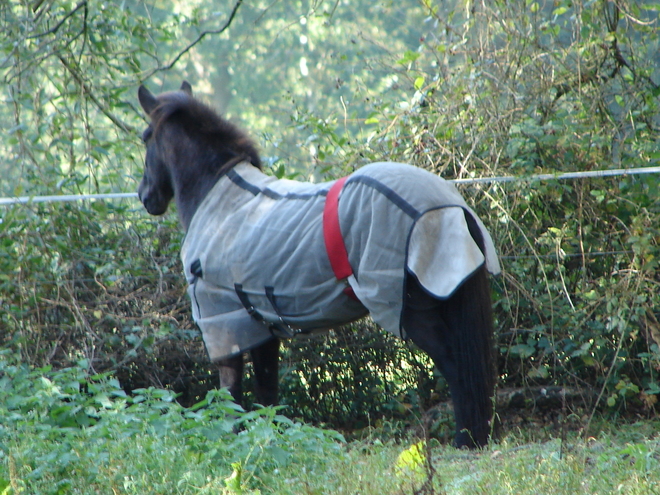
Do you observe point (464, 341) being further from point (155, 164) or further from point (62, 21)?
point (62, 21)

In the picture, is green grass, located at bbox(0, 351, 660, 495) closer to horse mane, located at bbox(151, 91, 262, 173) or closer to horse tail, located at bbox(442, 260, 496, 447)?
horse tail, located at bbox(442, 260, 496, 447)

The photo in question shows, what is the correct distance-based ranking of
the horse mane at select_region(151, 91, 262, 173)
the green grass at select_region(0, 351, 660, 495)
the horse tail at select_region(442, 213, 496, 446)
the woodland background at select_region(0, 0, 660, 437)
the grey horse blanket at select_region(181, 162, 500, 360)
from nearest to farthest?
the green grass at select_region(0, 351, 660, 495), the grey horse blanket at select_region(181, 162, 500, 360), the horse tail at select_region(442, 213, 496, 446), the horse mane at select_region(151, 91, 262, 173), the woodland background at select_region(0, 0, 660, 437)

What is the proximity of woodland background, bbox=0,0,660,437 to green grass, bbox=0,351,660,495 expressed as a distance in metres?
1.80

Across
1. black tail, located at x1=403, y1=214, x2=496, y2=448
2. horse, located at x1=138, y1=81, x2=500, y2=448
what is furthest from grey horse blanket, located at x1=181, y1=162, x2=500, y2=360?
black tail, located at x1=403, y1=214, x2=496, y2=448

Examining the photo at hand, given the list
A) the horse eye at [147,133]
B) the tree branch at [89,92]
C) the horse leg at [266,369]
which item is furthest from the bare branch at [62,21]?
the horse leg at [266,369]

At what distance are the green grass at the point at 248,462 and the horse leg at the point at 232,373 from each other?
2.80 ft

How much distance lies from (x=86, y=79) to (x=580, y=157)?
420 cm

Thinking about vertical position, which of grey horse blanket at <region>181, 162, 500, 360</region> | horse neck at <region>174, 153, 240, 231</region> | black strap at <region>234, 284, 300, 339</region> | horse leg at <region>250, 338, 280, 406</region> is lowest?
horse leg at <region>250, 338, 280, 406</region>

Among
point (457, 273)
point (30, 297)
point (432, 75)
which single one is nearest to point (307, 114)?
point (432, 75)

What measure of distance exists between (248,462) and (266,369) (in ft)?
5.48

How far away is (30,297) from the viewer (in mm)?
5367

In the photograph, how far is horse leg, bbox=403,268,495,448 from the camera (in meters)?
3.49

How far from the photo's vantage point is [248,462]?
282 centimetres

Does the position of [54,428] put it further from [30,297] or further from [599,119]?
[599,119]
